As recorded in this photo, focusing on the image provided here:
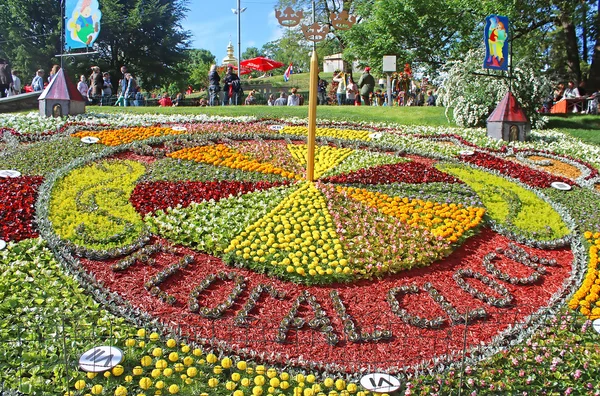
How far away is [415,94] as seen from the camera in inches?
971

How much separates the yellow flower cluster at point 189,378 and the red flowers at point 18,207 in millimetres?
2644

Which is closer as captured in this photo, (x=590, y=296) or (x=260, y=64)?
(x=590, y=296)

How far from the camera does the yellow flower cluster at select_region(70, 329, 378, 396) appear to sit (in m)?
4.08

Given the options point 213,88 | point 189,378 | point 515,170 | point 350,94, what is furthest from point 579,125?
point 189,378

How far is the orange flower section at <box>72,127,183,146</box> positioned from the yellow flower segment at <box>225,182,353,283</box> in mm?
4427

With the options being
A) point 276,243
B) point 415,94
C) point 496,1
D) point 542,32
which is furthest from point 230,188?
point 542,32

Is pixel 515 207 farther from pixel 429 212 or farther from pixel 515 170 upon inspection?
pixel 515 170

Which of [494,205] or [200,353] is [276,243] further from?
[494,205]

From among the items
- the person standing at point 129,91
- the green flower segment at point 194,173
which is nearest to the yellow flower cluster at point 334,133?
the green flower segment at point 194,173

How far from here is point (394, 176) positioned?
921cm

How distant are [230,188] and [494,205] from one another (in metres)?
3.93

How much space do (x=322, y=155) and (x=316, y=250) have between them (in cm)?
418

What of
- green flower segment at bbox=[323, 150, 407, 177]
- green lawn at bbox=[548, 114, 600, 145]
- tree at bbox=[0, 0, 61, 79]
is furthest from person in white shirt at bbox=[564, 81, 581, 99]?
tree at bbox=[0, 0, 61, 79]

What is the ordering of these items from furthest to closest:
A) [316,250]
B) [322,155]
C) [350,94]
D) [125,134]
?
1. [350,94]
2. [125,134]
3. [322,155]
4. [316,250]
